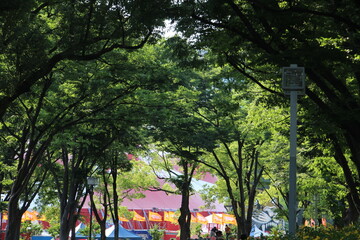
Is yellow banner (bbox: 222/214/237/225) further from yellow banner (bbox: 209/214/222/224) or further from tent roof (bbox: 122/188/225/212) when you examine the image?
tent roof (bbox: 122/188/225/212)

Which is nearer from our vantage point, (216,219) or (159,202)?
(216,219)

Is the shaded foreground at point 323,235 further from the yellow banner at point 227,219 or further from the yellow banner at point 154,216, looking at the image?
the yellow banner at point 154,216

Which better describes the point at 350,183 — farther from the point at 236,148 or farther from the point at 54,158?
the point at 54,158

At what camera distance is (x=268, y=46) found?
37.0ft

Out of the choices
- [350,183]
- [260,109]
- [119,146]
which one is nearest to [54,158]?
[119,146]

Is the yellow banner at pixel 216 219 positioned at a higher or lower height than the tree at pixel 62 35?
lower

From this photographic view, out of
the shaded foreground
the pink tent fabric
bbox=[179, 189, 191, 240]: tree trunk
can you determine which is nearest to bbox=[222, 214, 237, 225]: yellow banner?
the pink tent fabric

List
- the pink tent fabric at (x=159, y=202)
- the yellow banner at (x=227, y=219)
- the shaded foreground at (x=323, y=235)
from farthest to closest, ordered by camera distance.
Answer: the pink tent fabric at (x=159, y=202) → the yellow banner at (x=227, y=219) → the shaded foreground at (x=323, y=235)

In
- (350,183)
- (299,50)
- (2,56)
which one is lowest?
(350,183)

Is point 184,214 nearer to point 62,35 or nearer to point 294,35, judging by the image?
point 62,35

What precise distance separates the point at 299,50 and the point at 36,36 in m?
6.57

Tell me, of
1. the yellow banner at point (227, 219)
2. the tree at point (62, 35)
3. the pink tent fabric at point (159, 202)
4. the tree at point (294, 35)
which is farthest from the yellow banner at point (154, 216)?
the tree at point (294, 35)

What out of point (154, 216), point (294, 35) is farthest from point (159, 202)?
point (294, 35)

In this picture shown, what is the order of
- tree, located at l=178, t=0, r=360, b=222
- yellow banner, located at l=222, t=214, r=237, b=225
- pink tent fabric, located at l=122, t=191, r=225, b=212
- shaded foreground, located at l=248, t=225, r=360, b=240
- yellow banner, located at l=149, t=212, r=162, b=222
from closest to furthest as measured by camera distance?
shaded foreground, located at l=248, t=225, r=360, b=240 < tree, located at l=178, t=0, r=360, b=222 < yellow banner, located at l=222, t=214, r=237, b=225 < yellow banner, located at l=149, t=212, r=162, b=222 < pink tent fabric, located at l=122, t=191, r=225, b=212
